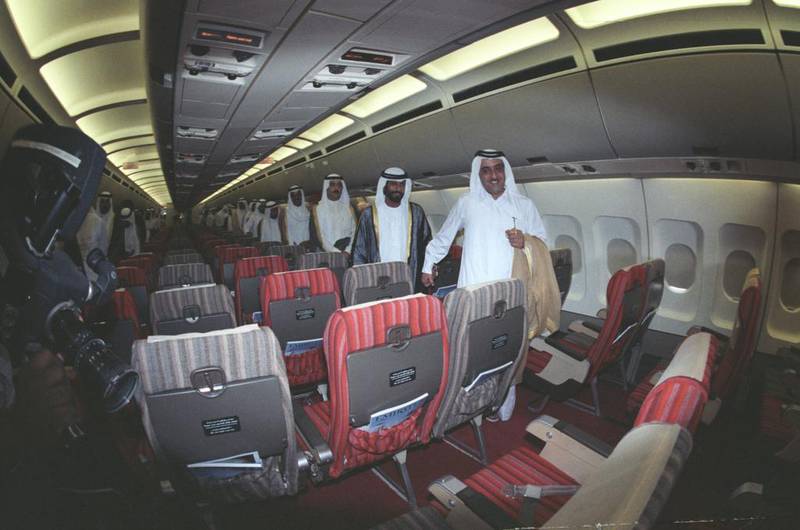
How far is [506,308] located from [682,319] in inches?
178

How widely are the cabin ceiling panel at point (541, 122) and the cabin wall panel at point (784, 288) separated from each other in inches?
75.7

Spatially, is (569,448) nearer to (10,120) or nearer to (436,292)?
(436,292)

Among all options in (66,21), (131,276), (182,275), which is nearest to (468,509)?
(182,275)

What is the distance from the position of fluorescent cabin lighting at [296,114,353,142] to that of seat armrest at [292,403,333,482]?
658cm

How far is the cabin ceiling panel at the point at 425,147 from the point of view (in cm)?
588

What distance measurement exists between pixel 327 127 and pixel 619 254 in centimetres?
659

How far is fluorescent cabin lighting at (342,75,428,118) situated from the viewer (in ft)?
17.4

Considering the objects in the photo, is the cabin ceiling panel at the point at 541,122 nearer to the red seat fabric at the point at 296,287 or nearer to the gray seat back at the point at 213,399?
the red seat fabric at the point at 296,287

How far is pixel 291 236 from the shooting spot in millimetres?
12172

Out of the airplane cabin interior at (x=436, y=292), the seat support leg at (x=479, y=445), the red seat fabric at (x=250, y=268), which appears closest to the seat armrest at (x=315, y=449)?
the airplane cabin interior at (x=436, y=292)

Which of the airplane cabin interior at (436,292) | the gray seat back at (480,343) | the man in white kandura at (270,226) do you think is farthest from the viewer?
the man in white kandura at (270,226)

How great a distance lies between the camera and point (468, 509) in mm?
1577

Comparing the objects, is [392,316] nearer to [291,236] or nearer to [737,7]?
[737,7]

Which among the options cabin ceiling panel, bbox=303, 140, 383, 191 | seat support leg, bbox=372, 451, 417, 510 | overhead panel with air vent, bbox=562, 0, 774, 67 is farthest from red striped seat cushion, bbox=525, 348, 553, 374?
cabin ceiling panel, bbox=303, 140, 383, 191
